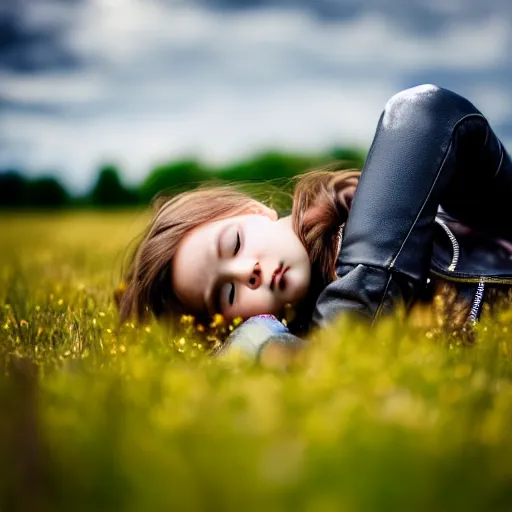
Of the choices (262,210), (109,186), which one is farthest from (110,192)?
(262,210)

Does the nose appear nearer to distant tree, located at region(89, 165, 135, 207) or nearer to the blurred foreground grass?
the blurred foreground grass

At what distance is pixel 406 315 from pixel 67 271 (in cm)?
323

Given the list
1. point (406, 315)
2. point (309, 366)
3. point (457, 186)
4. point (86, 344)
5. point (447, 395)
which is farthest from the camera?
point (457, 186)

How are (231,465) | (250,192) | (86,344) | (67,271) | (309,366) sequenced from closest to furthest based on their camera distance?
(231,465), (309,366), (86,344), (250,192), (67,271)

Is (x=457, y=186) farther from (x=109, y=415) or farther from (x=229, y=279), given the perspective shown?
(x=109, y=415)

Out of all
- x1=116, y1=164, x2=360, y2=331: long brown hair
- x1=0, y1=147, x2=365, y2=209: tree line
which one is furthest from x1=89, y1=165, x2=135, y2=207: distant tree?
x1=116, y1=164, x2=360, y2=331: long brown hair

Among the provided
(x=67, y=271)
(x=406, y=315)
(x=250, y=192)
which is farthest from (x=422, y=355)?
(x=67, y=271)

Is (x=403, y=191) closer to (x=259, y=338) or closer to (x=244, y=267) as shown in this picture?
(x=244, y=267)

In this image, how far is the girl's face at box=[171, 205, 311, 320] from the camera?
104 inches

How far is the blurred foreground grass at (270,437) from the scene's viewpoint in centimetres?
106

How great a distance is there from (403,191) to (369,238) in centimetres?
23

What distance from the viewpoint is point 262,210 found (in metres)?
3.03

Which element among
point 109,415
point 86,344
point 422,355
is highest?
point 109,415

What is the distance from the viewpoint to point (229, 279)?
2703 millimetres
